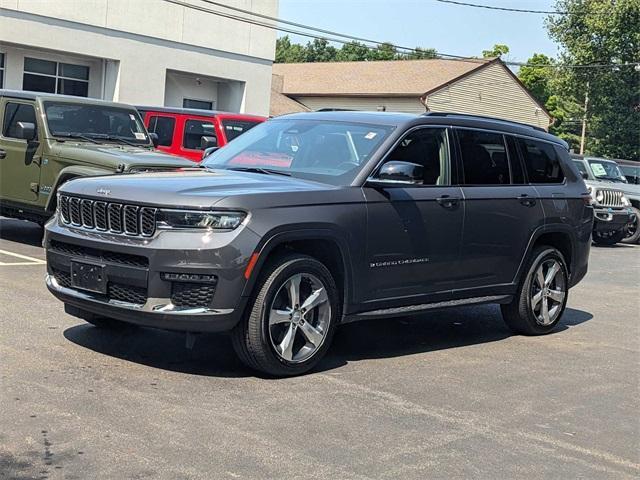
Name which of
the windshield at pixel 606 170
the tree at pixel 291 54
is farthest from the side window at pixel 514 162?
the tree at pixel 291 54

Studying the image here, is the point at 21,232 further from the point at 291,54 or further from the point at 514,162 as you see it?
the point at 291,54

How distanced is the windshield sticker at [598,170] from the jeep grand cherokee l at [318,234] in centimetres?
1309

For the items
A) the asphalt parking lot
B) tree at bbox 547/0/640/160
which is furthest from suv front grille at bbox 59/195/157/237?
tree at bbox 547/0/640/160

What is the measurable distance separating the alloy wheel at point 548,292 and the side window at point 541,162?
793 millimetres

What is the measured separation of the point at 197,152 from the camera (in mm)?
15031

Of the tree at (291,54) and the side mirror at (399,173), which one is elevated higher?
the tree at (291,54)

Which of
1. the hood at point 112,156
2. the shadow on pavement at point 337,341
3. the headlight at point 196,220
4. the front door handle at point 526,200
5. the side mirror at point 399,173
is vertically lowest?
the shadow on pavement at point 337,341

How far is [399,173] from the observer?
21.7 ft

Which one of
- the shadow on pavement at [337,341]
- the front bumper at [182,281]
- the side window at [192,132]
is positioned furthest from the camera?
the side window at [192,132]

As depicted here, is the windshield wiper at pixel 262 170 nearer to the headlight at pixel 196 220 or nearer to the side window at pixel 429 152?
the side window at pixel 429 152

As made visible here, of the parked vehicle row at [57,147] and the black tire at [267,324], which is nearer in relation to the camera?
the black tire at [267,324]

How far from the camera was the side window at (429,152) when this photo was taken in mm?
7125

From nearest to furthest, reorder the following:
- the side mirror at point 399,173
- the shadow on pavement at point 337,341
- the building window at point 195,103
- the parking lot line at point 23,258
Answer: the shadow on pavement at point 337,341 < the side mirror at point 399,173 < the parking lot line at point 23,258 < the building window at point 195,103

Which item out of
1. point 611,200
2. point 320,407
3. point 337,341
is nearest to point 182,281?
point 320,407
